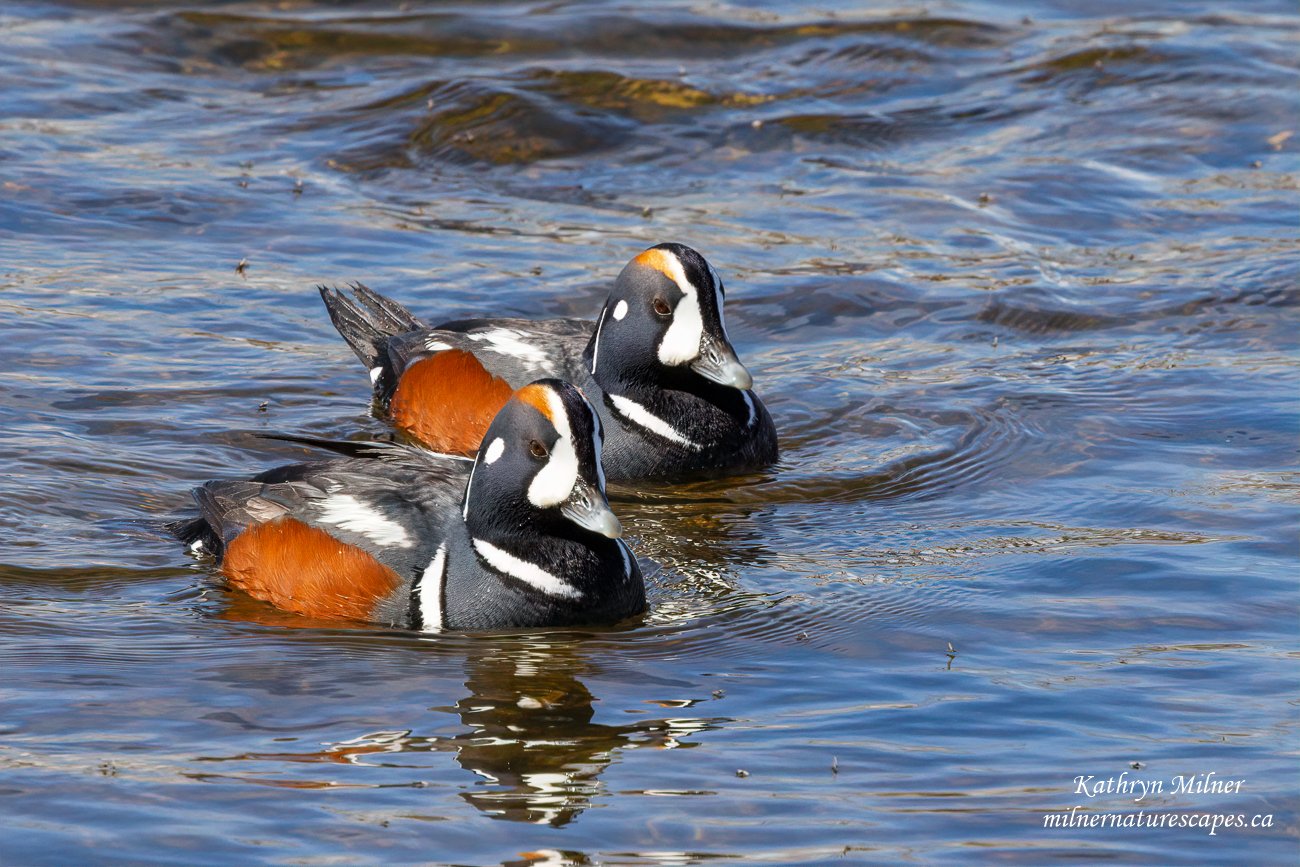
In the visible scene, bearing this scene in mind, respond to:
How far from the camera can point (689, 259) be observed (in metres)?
10.0

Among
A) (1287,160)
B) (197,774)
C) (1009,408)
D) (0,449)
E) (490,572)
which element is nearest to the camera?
(197,774)

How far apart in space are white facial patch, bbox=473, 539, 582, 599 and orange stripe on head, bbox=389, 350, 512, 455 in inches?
110

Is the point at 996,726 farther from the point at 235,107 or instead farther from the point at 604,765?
the point at 235,107

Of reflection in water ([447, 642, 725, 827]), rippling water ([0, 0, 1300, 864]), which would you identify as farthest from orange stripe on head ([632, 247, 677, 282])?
reflection in water ([447, 642, 725, 827])

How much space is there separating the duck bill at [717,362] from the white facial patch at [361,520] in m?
2.68

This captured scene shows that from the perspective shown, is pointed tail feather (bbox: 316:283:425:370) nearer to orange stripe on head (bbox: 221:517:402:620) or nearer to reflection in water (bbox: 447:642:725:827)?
orange stripe on head (bbox: 221:517:402:620)

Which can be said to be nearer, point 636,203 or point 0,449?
point 0,449

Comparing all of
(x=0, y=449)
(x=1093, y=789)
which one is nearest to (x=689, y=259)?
(x=0, y=449)

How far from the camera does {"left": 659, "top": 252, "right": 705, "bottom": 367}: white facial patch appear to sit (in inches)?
394

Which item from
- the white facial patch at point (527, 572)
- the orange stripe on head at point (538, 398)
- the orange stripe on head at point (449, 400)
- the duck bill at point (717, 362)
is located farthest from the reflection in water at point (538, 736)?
the orange stripe on head at point (449, 400)

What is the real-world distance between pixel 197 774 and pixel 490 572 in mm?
1725

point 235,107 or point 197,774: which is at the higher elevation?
Result: point 235,107

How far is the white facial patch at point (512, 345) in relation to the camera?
10523 mm

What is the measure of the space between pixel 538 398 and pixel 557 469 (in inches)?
11.9
